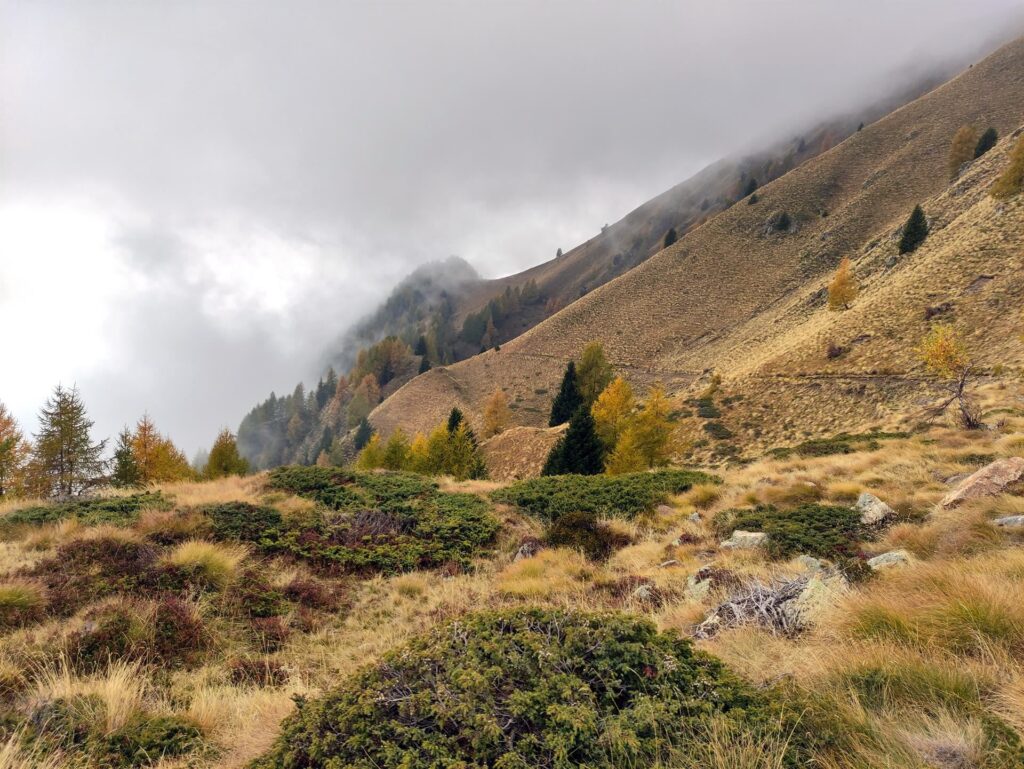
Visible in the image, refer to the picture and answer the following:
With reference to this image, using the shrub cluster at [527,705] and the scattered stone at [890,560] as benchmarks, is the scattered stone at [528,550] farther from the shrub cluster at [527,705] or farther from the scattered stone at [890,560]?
the shrub cluster at [527,705]

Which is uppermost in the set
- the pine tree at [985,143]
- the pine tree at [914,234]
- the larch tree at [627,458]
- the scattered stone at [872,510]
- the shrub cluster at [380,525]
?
the pine tree at [985,143]

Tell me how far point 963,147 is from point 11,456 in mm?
106077

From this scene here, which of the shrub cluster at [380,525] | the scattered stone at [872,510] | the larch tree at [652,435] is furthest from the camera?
the larch tree at [652,435]

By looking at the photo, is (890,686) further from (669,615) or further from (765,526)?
(765,526)

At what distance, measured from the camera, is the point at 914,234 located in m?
45.3

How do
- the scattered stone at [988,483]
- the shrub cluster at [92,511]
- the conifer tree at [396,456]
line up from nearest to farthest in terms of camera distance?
the scattered stone at [988,483]
the shrub cluster at [92,511]
the conifer tree at [396,456]

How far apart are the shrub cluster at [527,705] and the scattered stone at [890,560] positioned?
4103 mm

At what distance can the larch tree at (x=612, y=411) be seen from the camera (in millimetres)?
29781

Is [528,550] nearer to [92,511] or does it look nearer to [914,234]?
[92,511]

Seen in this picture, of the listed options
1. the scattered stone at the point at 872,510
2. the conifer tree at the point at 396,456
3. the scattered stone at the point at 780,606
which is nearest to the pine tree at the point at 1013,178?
the scattered stone at the point at 872,510

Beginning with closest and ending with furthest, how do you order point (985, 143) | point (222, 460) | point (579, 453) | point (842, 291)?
1. point (579, 453)
2. point (222, 460)
3. point (842, 291)
4. point (985, 143)

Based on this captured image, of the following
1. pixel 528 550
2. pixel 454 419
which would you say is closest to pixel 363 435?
pixel 454 419

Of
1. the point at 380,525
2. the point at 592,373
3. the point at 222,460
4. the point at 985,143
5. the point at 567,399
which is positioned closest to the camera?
the point at 380,525

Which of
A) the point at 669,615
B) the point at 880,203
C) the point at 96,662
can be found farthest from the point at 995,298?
the point at 880,203
